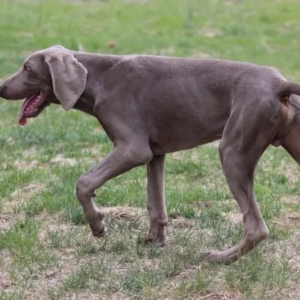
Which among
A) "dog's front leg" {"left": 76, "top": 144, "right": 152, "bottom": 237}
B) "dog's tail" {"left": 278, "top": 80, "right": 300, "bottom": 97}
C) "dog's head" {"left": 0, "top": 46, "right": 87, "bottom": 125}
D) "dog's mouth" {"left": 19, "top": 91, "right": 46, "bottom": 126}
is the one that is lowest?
"dog's front leg" {"left": 76, "top": 144, "right": 152, "bottom": 237}

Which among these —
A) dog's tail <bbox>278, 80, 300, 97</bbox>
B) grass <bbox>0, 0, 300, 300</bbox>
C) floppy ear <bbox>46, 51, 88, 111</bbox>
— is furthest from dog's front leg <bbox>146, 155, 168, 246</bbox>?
dog's tail <bbox>278, 80, 300, 97</bbox>

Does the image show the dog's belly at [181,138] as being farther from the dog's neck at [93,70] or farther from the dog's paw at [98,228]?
the dog's paw at [98,228]

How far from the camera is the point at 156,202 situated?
6770mm

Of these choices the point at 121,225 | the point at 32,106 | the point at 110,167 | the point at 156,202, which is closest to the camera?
the point at 110,167

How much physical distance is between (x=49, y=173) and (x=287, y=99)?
3300 mm

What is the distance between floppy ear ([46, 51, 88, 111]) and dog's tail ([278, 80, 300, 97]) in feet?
4.46

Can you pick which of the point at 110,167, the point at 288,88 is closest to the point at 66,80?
the point at 110,167

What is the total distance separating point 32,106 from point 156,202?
45.8 inches

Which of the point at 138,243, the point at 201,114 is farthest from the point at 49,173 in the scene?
the point at 201,114

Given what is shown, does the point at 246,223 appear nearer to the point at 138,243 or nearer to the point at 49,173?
the point at 138,243

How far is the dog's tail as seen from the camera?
5859 millimetres

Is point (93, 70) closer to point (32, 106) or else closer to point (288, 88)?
point (32, 106)

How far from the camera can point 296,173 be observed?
8.97 metres

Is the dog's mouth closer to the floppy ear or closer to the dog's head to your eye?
the dog's head
